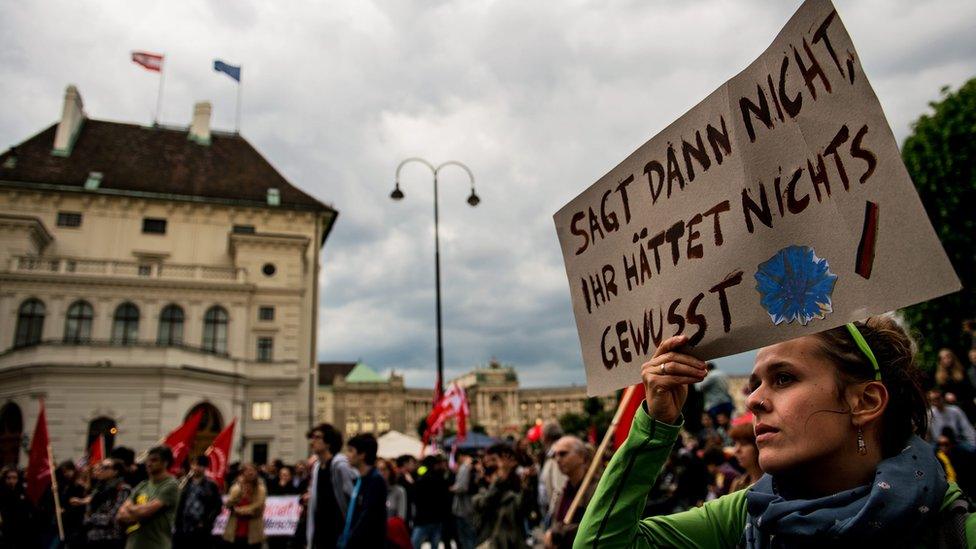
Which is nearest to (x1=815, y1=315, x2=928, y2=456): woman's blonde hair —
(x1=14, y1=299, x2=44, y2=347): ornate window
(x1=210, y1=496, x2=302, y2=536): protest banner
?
(x1=210, y1=496, x2=302, y2=536): protest banner

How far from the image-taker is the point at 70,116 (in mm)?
41500

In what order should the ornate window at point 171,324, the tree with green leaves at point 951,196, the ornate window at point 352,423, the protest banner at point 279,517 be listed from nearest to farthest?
the protest banner at point 279,517 → the tree with green leaves at point 951,196 → the ornate window at point 171,324 → the ornate window at point 352,423

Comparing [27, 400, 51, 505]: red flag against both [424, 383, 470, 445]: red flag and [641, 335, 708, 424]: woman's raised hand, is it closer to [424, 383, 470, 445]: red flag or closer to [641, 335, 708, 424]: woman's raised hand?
[424, 383, 470, 445]: red flag

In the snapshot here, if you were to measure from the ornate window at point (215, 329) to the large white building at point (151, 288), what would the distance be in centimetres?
6

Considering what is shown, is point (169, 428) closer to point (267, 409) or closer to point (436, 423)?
point (267, 409)

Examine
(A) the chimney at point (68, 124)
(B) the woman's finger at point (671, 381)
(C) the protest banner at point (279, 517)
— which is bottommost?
(C) the protest banner at point (279, 517)

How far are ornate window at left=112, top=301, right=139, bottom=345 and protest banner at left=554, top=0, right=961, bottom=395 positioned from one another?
3730cm

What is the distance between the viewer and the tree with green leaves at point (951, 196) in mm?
19891

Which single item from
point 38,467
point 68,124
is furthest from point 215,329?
point 38,467

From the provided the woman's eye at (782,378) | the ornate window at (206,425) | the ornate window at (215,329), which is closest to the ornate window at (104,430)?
the ornate window at (206,425)

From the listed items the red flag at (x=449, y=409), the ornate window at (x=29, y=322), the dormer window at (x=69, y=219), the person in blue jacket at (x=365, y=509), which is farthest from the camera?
the dormer window at (x=69, y=219)

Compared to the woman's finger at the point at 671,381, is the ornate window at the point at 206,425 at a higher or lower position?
higher

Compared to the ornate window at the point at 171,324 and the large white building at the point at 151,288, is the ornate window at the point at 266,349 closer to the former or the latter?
the large white building at the point at 151,288

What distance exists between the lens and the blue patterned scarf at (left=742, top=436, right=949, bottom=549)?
128cm
